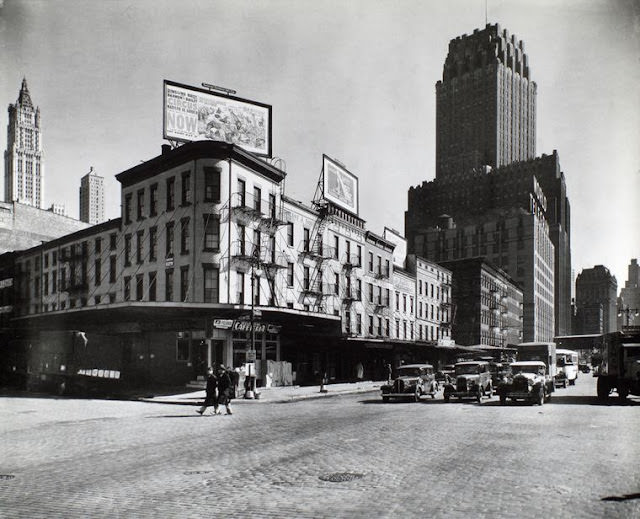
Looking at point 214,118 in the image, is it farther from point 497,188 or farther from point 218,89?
point 497,188

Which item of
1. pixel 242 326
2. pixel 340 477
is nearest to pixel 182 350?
pixel 242 326

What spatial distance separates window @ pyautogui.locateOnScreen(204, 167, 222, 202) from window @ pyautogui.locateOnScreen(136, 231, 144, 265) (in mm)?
6916

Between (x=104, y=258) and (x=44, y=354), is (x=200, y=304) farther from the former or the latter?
(x=104, y=258)

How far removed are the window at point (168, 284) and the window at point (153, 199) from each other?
4496 millimetres

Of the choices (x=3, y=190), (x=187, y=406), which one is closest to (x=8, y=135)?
(x=3, y=190)

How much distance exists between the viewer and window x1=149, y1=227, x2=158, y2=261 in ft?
→ 130

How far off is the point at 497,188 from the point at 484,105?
4083cm

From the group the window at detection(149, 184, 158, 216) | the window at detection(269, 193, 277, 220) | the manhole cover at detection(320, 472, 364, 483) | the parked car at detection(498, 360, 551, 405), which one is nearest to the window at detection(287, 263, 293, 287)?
the window at detection(269, 193, 277, 220)

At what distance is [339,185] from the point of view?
49781mm

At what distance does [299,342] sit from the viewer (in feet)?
137

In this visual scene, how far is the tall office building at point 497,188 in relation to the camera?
129000 mm

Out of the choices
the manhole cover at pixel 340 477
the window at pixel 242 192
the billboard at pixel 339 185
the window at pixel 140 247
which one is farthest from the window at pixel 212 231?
the manhole cover at pixel 340 477

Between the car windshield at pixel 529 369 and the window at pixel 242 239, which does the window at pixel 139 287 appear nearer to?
the window at pixel 242 239

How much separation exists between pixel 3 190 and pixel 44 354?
169511mm
